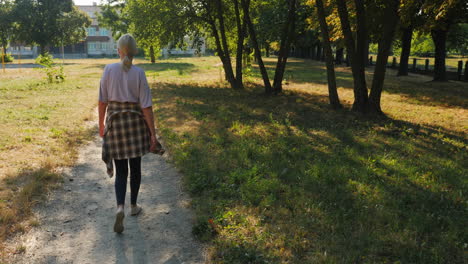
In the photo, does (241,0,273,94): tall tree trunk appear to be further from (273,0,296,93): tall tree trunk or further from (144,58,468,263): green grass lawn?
(144,58,468,263): green grass lawn

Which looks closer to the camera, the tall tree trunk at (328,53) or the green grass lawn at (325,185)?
the green grass lawn at (325,185)

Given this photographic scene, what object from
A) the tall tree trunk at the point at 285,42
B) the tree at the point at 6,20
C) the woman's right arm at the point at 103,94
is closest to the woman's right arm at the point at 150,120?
the woman's right arm at the point at 103,94

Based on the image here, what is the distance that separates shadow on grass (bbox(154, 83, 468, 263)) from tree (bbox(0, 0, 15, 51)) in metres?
56.9

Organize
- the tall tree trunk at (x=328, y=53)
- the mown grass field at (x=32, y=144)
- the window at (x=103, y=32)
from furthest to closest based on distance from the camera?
the window at (x=103, y=32) → the tall tree trunk at (x=328, y=53) → the mown grass field at (x=32, y=144)

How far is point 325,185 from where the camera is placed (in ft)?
18.0

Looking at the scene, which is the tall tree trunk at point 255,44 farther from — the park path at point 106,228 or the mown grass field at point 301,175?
the park path at point 106,228

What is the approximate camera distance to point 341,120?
10570 mm

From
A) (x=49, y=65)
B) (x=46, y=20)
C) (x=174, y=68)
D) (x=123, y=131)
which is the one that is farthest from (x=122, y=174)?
(x=46, y=20)

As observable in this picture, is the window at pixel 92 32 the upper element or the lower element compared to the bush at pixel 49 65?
upper

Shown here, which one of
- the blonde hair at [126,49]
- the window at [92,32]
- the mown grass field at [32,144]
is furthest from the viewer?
the window at [92,32]

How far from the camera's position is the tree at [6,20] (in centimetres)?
5447

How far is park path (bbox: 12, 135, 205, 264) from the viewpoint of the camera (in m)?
3.83

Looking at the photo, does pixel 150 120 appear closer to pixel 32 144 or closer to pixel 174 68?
pixel 32 144

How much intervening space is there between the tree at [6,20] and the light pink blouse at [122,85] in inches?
2425
